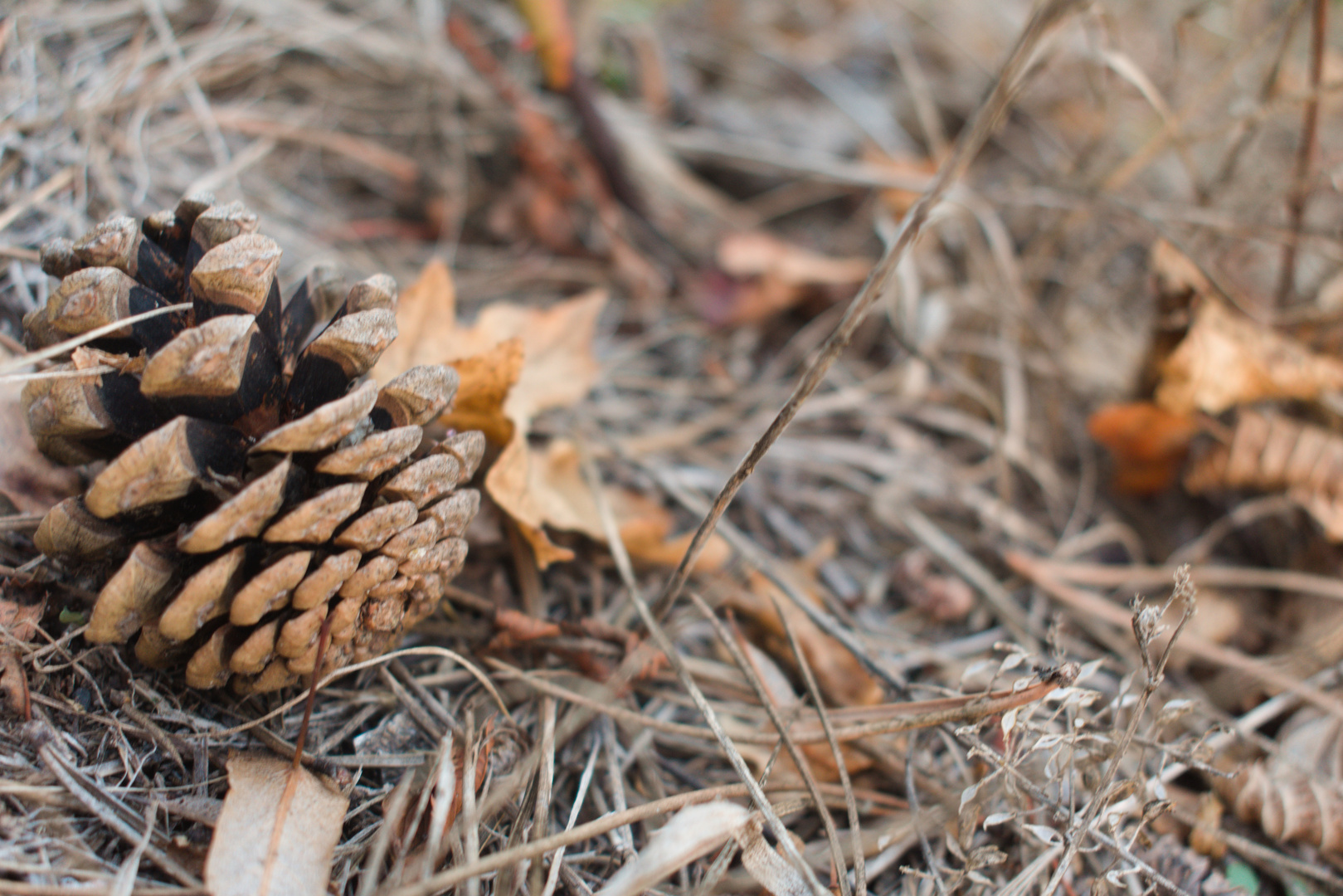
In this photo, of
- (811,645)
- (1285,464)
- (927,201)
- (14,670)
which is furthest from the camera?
(1285,464)

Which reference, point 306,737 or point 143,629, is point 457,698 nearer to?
point 306,737

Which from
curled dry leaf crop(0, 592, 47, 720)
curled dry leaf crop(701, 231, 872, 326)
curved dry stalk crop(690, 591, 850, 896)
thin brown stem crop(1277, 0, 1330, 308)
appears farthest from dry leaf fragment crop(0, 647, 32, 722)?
thin brown stem crop(1277, 0, 1330, 308)

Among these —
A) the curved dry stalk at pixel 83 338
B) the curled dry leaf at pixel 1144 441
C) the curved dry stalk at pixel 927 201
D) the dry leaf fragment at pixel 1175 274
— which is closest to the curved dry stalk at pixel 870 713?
the curved dry stalk at pixel 927 201

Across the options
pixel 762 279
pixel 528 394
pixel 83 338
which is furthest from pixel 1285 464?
pixel 83 338

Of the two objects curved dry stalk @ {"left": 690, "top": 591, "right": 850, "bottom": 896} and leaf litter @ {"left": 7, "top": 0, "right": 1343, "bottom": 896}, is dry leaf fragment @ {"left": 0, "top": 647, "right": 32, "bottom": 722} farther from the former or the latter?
curved dry stalk @ {"left": 690, "top": 591, "right": 850, "bottom": 896}

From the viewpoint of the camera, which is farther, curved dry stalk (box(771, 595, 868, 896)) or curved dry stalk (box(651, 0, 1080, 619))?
curved dry stalk (box(771, 595, 868, 896))

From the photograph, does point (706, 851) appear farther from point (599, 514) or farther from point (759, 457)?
point (599, 514)

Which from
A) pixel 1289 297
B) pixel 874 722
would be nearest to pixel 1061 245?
pixel 1289 297

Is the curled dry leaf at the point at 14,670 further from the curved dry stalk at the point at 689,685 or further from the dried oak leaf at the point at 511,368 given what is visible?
the curved dry stalk at the point at 689,685
